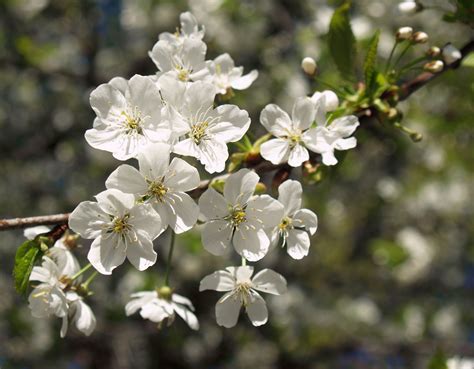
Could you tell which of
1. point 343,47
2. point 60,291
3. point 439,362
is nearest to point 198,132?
point 60,291

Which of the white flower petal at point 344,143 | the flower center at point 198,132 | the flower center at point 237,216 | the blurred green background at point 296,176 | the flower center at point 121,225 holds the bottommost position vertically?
the blurred green background at point 296,176

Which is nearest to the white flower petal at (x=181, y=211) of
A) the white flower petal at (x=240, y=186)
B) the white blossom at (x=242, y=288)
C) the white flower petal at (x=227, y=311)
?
the white flower petal at (x=240, y=186)

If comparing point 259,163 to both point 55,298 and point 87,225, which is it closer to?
point 87,225

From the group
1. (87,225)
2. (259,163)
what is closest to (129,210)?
(87,225)

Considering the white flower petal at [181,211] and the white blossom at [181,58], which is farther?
the white blossom at [181,58]

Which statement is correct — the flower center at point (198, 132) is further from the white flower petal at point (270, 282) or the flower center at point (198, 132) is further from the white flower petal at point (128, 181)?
the white flower petal at point (270, 282)

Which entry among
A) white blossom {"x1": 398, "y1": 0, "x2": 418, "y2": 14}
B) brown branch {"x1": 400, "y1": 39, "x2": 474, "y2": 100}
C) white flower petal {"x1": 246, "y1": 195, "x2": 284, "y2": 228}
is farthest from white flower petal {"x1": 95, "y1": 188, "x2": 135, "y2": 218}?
white blossom {"x1": 398, "y1": 0, "x2": 418, "y2": 14}

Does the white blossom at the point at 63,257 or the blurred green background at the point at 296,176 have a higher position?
the white blossom at the point at 63,257
